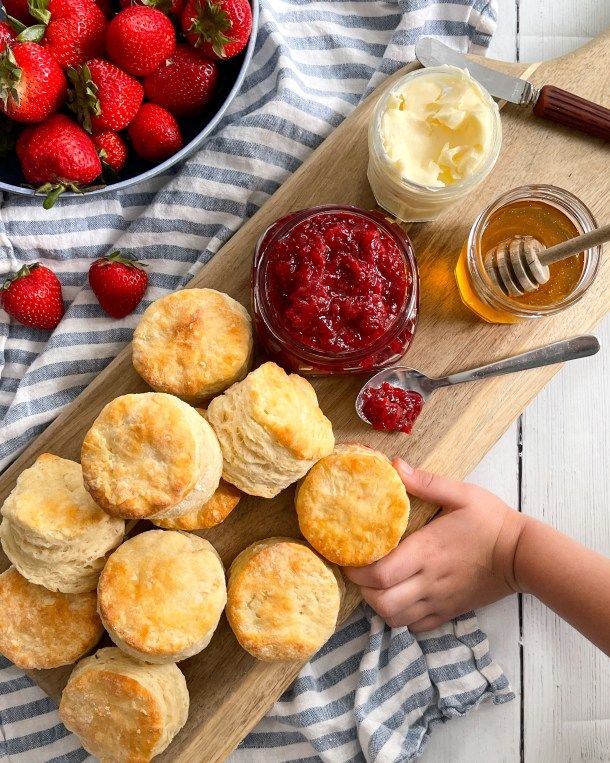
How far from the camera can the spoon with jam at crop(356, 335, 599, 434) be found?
8.92 feet

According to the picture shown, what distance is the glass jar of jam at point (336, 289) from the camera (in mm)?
2455

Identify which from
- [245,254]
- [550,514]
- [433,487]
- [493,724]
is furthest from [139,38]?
[493,724]

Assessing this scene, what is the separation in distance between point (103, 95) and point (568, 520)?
250 centimetres

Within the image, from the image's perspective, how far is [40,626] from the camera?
2576 mm

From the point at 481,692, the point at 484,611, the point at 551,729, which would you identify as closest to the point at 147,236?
the point at 484,611

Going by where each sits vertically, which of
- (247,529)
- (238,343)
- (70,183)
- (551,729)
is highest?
(70,183)

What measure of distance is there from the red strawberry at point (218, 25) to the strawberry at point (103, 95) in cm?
28

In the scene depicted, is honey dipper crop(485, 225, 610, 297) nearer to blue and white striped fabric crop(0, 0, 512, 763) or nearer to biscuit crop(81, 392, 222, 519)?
blue and white striped fabric crop(0, 0, 512, 763)

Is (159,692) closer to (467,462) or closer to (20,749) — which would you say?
(20,749)

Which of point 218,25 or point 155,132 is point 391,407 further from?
point 218,25

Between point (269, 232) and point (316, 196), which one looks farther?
point (316, 196)

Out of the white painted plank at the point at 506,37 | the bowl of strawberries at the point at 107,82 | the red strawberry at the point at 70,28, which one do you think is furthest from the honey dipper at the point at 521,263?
the red strawberry at the point at 70,28

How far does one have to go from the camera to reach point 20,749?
9.64ft

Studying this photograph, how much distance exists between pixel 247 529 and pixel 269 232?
3.56 ft
